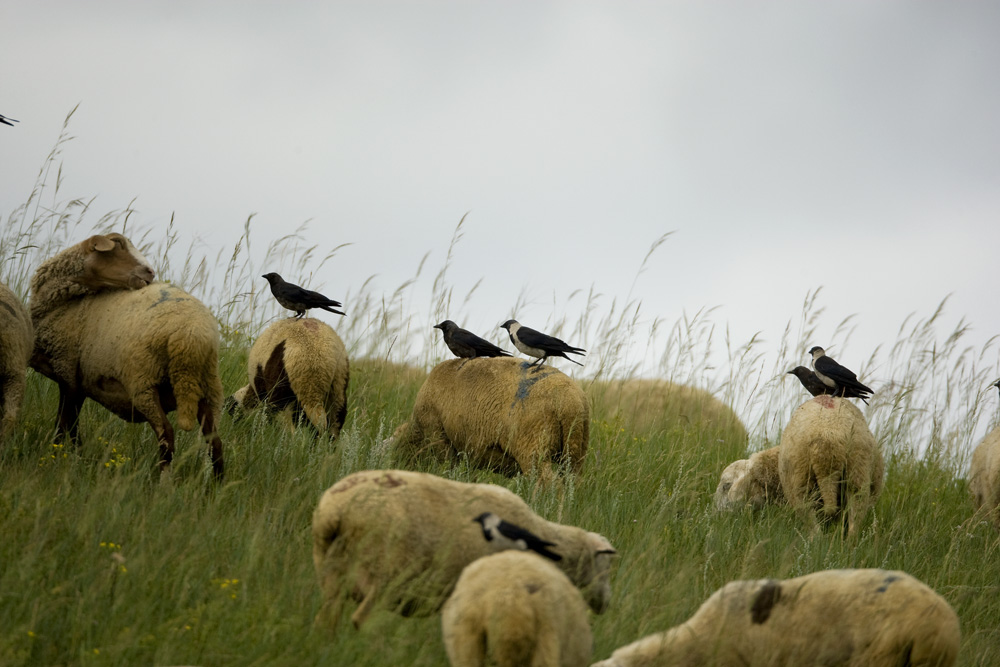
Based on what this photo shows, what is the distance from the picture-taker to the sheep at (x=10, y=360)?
511 cm

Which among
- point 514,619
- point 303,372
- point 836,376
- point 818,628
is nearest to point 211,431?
point 303,372

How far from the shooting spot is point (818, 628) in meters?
3.51

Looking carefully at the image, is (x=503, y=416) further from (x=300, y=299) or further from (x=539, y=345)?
(x=300, y=299)

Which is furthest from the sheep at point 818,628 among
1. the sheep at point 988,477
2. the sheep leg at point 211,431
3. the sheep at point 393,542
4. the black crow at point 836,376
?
the sheep at point 988,477

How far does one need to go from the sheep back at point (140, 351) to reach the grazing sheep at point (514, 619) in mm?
2563

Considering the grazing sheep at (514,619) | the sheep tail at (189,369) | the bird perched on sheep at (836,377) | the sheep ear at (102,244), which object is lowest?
the grazing sheep at (514,619)

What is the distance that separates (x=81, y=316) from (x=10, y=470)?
101 cm

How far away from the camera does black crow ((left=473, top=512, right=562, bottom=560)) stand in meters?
3.44

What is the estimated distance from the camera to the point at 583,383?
9555 millimetres

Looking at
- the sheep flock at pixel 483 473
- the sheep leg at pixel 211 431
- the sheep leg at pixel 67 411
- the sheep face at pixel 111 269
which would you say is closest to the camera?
the sheep flock at pixel 483 473

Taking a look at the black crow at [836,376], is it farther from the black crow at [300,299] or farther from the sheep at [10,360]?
the sheep at [10,360]

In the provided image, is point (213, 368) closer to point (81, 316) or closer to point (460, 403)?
point (81, 316)

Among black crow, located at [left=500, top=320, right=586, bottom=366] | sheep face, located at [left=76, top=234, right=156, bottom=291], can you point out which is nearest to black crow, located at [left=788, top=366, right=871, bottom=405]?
black crow, located at [left=500, top=320, right=586, bottom=366]

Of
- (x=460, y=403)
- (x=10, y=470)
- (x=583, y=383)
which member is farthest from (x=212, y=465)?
(x=583, y=383)
